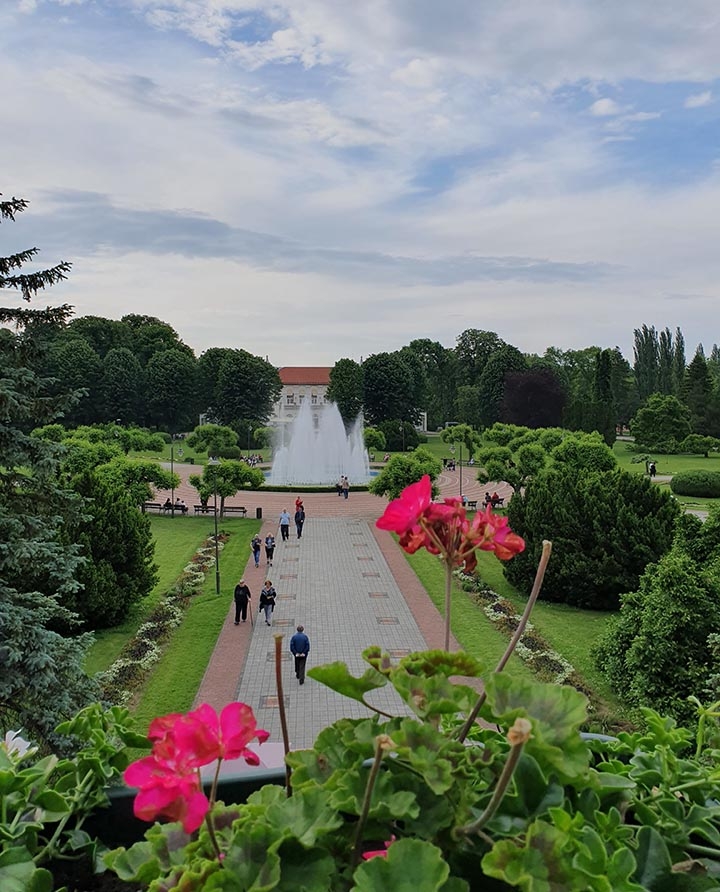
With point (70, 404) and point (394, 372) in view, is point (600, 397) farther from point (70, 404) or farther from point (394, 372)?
point (70, 404)

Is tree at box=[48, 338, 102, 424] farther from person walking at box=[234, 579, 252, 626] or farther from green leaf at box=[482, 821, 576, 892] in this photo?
green leaf at box=[482, 821, 576, 892]

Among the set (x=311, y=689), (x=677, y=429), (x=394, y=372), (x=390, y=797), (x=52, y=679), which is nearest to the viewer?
(x=390, y=797)

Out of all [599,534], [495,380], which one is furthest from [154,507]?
[495,380]

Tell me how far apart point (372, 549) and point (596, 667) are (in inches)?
428

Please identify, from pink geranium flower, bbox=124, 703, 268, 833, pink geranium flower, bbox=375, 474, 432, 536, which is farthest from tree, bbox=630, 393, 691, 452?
pink geranium flower, bbox=124, 703, 268, 833

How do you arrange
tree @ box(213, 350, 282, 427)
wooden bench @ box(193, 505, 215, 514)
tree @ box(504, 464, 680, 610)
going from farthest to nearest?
tree @ box(213, 350, 282, 427) → wooden bench @ box(193, 505, 215, 514) → tree @ box(504, 464, 680, 610)

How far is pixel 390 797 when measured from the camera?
3.75ft

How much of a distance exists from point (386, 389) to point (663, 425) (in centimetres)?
2380

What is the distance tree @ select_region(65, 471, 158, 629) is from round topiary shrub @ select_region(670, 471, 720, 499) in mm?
29069

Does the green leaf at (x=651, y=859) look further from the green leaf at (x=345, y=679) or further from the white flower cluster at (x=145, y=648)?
the white flower cluster at (x=145, y=648)

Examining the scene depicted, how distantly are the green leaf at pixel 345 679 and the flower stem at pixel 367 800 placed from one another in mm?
231

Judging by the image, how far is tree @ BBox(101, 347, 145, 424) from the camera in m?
60.6

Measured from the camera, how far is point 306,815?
3.87 ft

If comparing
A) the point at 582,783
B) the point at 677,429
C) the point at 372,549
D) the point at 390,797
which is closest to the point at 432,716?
the point at 390,797
